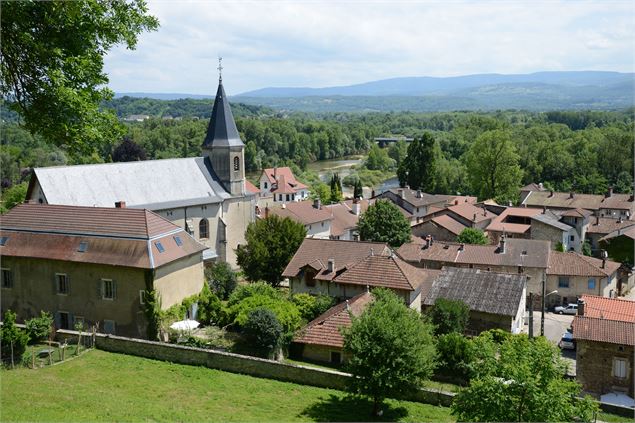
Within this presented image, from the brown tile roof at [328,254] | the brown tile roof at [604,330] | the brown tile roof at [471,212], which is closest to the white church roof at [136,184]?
the brown tile roof at [328,254]

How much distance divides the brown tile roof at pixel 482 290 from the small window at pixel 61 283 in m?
19.9

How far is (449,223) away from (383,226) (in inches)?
455

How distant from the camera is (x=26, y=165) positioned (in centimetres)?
10444

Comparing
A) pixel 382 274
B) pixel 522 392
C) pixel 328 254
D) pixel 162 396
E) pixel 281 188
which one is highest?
pixel 522 392

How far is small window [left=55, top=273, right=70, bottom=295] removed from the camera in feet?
99.2

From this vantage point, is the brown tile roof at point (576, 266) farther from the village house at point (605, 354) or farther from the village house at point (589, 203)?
the village house at point (589, 203)

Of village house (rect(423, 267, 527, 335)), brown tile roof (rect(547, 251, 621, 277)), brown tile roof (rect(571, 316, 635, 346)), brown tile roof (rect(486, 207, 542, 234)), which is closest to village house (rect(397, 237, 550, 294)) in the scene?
brown tile roof (rect(547, 251, 621, 277))

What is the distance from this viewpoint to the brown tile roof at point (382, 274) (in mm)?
31281

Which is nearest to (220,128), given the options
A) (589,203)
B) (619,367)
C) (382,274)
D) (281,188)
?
(382,274)

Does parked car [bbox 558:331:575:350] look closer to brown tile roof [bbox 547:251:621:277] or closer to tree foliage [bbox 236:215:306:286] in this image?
brown tile roof [bbox 547:251:621:277]

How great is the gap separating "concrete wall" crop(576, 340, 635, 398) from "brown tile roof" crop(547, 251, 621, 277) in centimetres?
1722

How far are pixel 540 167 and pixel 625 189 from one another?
13260 millimetres

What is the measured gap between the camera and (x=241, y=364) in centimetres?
2466

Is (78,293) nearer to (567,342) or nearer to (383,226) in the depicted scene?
(567,342)
